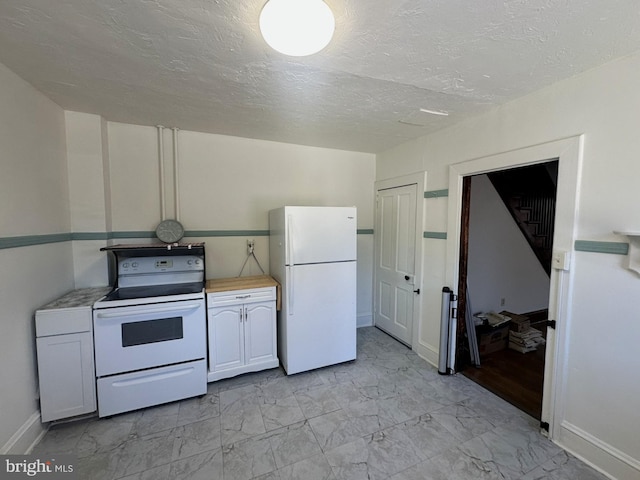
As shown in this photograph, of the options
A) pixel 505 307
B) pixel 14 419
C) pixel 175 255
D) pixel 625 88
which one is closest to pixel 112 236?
pixel 175 255

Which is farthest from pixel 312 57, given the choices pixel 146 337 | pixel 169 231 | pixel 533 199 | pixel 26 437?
pixel 533 199

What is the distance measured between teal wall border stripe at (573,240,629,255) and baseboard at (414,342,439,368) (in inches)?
63.9

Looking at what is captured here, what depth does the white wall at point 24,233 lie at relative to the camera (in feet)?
5.40

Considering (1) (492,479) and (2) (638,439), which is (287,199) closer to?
(1) (492,479)

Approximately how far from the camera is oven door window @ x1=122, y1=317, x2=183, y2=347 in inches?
83.1

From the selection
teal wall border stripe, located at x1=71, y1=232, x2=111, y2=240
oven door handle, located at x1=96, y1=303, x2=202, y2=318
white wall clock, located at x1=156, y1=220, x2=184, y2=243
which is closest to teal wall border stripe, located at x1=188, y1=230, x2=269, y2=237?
white wall clock, located at x1=156, y1=220, x2=184, y2=243

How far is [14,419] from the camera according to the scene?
169 cm

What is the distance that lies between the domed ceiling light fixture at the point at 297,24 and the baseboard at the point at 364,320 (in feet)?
10.8

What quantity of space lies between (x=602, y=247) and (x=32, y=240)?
378 centimetres

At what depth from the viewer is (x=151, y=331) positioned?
2180mm

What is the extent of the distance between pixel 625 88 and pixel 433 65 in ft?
3.57

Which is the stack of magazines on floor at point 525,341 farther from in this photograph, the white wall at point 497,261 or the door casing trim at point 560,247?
the door casing trim at point 560,247

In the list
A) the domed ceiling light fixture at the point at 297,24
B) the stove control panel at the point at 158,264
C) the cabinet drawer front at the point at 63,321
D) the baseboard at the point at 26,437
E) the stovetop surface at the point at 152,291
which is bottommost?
the baseboard at the point at 26,437

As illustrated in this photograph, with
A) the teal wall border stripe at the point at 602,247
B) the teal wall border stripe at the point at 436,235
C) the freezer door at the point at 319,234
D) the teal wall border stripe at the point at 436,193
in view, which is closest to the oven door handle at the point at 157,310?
the freezer door at the point at 319,234
